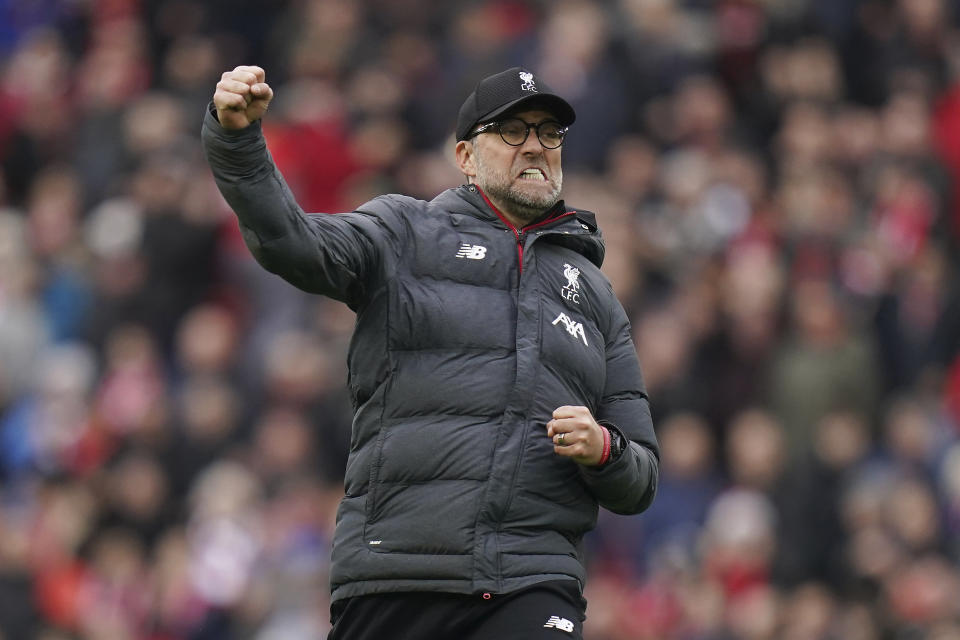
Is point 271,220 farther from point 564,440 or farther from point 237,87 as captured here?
point 564,440

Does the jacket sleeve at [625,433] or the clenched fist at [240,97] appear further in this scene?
the jacket sleeve at [625,433]

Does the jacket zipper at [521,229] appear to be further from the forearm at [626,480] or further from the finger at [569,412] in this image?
the forearm at [626,480]

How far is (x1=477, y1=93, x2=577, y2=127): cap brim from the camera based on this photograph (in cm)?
620

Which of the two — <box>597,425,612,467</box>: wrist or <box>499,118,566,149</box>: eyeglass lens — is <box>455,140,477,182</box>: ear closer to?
<box>499,118,566,149</box>: eyeglass lens

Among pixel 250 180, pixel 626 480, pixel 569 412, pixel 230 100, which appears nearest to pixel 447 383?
pixel 569 412

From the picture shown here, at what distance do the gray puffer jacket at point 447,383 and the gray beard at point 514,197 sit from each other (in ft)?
0.23

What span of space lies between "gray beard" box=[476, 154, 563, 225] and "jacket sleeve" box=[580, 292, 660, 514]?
1.37ft

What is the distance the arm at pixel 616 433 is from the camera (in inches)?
225

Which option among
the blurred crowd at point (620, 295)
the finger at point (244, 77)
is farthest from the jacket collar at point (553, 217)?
the blurred crowd at point (620, 295)

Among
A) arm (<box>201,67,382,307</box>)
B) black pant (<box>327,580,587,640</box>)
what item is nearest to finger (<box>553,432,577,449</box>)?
black pant (<box>327,580,587,640</box>)

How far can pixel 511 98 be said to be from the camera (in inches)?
245

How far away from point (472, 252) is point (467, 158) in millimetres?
480

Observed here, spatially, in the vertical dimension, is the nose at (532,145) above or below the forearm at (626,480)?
above

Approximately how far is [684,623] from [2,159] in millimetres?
7729
